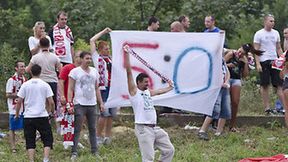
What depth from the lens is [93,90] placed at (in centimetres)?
1064

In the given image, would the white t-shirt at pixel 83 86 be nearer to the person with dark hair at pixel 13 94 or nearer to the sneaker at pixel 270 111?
the person with dark hair at pixel 13 94

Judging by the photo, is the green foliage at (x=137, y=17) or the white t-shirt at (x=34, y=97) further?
the green foliage at (x=137, y=17)

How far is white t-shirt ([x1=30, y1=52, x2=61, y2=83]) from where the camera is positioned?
1116 cm

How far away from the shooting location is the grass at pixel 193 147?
10.4m

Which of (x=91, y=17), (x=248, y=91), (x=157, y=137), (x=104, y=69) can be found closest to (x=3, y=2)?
(x=91, y=17)

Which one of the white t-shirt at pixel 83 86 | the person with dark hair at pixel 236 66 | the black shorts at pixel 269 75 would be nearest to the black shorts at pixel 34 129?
the white t-shirt at pixel 83 86

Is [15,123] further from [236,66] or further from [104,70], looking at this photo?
[236,66]

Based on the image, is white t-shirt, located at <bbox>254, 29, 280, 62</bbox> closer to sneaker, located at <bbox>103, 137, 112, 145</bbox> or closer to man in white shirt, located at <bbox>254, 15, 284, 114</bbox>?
man in white shirt, located at <bbox>254, 15, 284, 114</bbox>

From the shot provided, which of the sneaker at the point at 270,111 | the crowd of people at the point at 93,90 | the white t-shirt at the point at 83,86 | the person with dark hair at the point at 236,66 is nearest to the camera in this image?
the crowd of people at the point at 93,90

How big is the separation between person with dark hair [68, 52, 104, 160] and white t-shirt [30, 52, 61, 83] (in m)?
0.76

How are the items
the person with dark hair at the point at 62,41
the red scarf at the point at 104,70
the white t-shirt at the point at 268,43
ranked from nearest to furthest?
the red scarf at the point at 104,70, the person with dark hair at the point at 62,41, the white t-shirt at the point at 268,43

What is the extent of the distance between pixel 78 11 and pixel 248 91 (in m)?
6.75

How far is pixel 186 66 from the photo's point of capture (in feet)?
39.2

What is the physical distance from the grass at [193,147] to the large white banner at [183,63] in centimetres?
63
